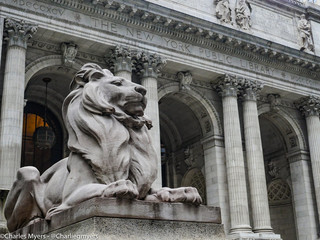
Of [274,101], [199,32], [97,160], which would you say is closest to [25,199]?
[97,160]

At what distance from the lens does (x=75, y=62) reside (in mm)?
19984

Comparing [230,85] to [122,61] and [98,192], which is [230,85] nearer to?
[122,61]

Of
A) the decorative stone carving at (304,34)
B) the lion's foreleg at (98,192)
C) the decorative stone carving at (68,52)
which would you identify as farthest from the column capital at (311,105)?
the lion's foreleg at (98,192)

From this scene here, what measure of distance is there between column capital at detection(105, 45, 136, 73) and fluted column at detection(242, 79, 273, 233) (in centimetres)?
637

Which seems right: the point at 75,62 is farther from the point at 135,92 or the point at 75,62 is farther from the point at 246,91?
the point at 135,92

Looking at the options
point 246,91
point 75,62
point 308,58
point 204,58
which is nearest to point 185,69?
point 204,58

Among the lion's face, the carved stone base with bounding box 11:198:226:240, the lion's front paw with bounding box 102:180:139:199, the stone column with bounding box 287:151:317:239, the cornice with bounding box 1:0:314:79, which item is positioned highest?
the cornice with bounding box 1:0:314:79

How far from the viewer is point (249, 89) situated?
75.8ft

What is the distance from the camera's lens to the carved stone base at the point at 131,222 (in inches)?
150

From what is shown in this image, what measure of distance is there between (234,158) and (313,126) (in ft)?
22.4

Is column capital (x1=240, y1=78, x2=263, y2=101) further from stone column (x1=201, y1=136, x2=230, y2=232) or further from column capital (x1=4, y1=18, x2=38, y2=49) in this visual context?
column capital (x1=4, y1=18, x2=38, y2=49)

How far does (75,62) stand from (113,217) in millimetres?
16801

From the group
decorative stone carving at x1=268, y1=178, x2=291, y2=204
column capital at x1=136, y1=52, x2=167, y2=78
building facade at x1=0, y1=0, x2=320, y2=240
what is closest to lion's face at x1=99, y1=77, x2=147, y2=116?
building facade at x1=0, y1=0, x2=320, y2=240

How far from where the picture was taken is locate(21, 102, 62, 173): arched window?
23.0 m
